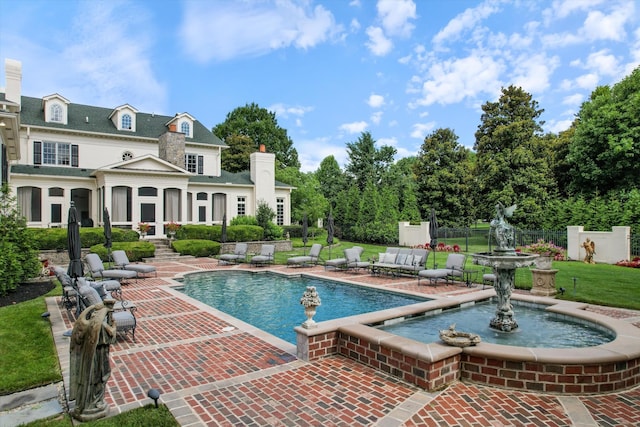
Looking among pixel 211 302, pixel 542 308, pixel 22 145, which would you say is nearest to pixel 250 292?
pixel 211 302

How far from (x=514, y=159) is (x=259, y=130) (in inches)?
1397

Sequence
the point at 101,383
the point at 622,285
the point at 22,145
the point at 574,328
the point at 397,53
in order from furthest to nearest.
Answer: the point at 22,145 → the point at 397,53 → the point at 622,285 → the point at 574,328 → the point at 101,383

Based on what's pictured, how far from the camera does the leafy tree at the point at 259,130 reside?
5573cm

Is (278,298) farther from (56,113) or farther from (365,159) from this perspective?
(365,159)

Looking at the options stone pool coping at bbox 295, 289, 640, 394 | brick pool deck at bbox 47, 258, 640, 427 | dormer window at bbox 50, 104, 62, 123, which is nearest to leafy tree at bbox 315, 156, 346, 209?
dormer window at bbox 50, 104, 62, 123

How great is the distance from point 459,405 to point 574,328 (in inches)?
174

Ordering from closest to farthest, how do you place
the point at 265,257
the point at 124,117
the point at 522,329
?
the point at 522,329 < the point at 265,257 < the point at 124,117

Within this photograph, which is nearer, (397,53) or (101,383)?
(101,383)

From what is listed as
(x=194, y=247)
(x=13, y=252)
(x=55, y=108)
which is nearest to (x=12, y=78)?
(x=55, y=108)

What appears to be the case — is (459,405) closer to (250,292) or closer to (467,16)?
(250,292)

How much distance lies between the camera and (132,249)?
2095 centimetres

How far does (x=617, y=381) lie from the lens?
5.19 m

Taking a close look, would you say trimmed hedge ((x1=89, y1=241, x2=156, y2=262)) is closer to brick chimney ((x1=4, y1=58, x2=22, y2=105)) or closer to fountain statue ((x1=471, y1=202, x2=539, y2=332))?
brick chimney ((x1=4, y1=58, x2=22, y2=105))

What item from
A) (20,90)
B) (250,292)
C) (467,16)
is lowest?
(250,292)
